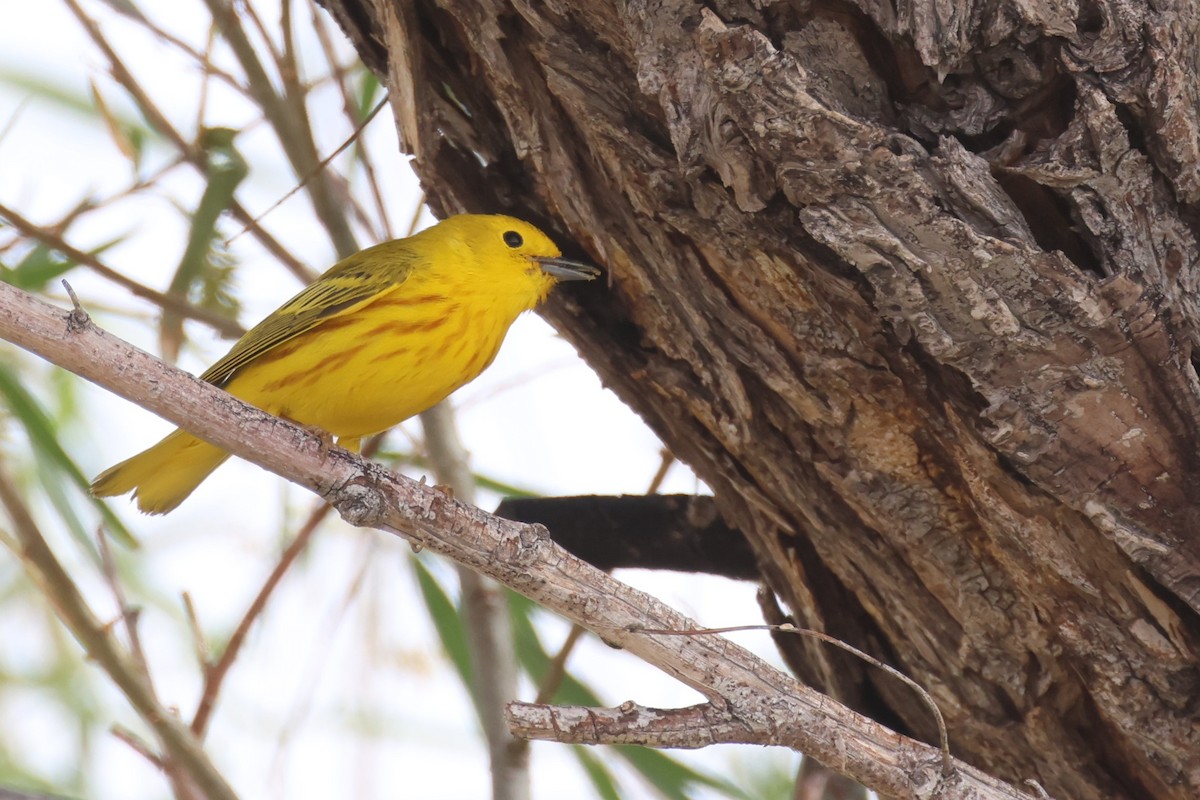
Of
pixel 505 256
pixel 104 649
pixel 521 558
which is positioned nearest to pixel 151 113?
pixel 505 256

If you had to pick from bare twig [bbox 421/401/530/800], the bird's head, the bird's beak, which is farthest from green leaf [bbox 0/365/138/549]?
the bird's beak

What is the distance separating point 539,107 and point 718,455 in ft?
2.33

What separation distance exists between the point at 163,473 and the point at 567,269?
1.09 metres

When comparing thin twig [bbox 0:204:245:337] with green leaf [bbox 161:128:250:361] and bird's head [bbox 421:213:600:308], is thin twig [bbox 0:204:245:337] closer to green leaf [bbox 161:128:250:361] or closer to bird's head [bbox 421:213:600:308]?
green leaf [bbox 161:128:250:361]

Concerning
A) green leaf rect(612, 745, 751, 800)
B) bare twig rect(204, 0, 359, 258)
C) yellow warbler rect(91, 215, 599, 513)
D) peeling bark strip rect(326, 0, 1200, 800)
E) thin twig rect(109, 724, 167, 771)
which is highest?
bare twig rect(204, 0, 359, 258)

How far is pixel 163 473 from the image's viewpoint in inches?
112

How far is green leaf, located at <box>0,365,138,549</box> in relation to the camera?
105 inches

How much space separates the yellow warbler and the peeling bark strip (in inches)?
19.5

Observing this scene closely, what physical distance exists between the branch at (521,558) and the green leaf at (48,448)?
3.45 feet

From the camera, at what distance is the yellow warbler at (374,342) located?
271 centimetres

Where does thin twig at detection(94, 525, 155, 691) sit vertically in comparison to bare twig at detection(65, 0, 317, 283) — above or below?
below

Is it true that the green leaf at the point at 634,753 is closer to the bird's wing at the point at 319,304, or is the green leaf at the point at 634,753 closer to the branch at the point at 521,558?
the bird's wing at the point at 319,304

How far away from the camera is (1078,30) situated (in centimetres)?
173

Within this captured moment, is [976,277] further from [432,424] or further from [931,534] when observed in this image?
[432,424]
